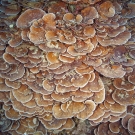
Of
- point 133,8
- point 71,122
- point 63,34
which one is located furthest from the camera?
point 71,122

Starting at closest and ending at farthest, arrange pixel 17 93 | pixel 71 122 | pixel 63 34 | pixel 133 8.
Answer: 1. pixel 63 34
2. pixel 133 8
3. pixel 17 93
4. pixel 71 122

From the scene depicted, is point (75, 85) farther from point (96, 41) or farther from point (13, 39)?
point (13, 39)

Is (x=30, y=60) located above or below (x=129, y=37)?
below

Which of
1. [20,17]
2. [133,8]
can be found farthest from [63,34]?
[133,8]

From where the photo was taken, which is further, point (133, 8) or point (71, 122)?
point (71, 122)

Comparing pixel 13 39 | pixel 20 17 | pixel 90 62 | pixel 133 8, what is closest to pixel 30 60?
pixel 13 39

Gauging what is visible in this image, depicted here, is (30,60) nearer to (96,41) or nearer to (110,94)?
(96,41)

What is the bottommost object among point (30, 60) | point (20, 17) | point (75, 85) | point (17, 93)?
point (17, 93)
